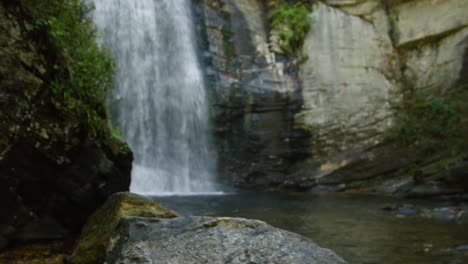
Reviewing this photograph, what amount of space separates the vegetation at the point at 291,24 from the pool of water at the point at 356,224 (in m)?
5.99

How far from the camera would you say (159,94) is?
1376 centimetres

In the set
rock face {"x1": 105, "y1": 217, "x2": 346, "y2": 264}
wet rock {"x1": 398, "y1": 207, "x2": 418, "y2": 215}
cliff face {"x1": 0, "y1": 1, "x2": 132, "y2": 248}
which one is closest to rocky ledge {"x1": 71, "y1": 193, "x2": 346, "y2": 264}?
rock face {"x1": 105, "y1": 217, "x2": 346, "y2": 264}

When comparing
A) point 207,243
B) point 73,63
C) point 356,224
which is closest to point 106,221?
point 207,243

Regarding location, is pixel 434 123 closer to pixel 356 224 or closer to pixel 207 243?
pixel 356 224

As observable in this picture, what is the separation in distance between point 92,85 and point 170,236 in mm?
2866

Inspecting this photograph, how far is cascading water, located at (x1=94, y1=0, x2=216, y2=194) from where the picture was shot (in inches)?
512

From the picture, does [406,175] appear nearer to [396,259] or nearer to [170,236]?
[396,259]

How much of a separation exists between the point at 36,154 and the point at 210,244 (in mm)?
2339

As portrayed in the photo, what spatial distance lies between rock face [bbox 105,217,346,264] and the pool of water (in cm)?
223

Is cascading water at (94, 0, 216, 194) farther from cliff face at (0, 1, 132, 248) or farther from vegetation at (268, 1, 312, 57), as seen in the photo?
cliff face at (0, 1, 132, 248)

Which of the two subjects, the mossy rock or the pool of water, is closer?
the mossy rock

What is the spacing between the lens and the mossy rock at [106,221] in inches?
141

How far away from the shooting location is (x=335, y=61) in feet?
47.6

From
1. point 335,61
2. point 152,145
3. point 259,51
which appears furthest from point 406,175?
point 152,145
